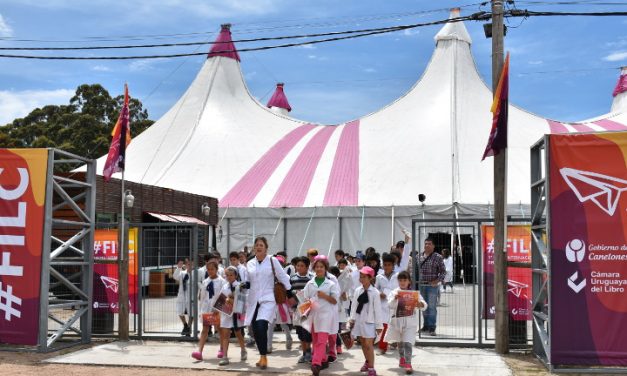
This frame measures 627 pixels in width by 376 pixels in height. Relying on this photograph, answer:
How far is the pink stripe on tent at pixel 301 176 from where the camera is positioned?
70.6 ft

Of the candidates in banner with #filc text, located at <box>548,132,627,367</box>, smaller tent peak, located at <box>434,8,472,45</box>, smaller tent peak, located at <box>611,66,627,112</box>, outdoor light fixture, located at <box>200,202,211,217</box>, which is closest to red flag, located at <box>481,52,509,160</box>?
banner with #filc text, located at <box>548,132,627,367</box>

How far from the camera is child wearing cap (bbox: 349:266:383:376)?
24.8 feet

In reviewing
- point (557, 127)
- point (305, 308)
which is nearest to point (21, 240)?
point (305, 308)

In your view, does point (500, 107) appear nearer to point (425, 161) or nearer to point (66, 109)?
point (425, 161)

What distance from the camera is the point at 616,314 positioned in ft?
24.9

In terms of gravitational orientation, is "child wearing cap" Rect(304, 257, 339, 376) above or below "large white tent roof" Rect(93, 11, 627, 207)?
below

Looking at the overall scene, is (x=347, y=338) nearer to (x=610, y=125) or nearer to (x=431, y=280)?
(x=431, y=280)

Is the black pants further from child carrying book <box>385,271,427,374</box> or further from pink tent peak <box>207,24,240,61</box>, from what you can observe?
pink tent peak <box>207,24,240,61</box>

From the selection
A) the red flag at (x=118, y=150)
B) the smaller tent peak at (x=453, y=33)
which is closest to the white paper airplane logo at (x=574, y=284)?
the red flag at (x=118, y=150)

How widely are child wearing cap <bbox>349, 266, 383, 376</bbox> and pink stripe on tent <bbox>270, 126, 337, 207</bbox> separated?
1356cm

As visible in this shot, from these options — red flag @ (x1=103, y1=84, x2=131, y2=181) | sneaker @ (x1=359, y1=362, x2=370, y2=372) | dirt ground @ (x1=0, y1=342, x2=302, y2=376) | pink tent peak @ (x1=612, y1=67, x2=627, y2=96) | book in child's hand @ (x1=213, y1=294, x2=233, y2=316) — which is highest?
pink tent peak @ (x1=612, y1=67, x2=627, y2=96)

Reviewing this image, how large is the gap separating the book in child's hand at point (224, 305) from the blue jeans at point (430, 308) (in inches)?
130

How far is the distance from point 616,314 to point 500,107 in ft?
9.61

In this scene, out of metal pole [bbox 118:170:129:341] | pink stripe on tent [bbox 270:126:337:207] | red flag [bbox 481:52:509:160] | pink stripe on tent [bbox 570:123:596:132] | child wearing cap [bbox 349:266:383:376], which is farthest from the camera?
pink stripe on tent [bbox 570:123:596:132]
